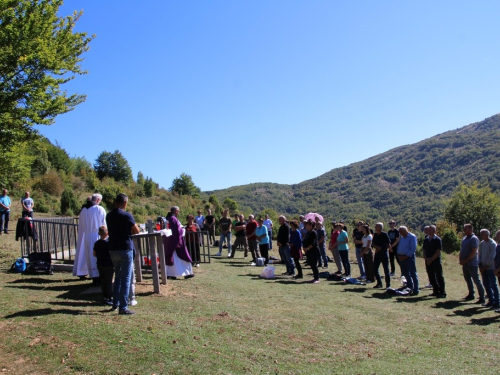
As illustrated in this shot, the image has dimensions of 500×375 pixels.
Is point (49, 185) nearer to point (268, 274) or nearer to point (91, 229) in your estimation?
point (268, 274)

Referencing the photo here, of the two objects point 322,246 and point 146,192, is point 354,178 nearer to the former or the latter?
point 146,192

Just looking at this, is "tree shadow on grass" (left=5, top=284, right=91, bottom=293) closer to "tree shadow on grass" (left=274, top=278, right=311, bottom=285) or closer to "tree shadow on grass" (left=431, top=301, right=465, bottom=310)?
"tree shadow on grass" (left=274, top=278, right=311, bottom=285)

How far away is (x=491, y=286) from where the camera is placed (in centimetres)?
1060

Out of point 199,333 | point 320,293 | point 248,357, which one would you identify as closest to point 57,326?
point 199,333

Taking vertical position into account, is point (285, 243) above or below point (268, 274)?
above

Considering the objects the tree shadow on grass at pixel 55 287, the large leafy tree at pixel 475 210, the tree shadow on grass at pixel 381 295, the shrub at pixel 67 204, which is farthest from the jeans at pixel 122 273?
the large leafy tree at pixel 475 210

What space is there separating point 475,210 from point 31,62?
165 feet

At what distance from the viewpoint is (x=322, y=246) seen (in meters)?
16.7

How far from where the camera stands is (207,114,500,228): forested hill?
112 m

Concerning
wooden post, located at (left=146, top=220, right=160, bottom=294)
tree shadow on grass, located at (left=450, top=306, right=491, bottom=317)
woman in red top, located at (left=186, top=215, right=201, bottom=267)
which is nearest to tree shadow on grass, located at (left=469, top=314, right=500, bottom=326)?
tree shadow on grass, located at (left=450, top=306, right=491, bottom=317)

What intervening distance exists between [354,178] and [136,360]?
165m

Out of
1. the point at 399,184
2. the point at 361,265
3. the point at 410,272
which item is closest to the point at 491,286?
the point at 410,272

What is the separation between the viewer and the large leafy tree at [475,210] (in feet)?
161

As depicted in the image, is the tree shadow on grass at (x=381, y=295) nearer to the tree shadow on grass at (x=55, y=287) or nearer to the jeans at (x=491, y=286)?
the jeans at (x=491, y=286)
